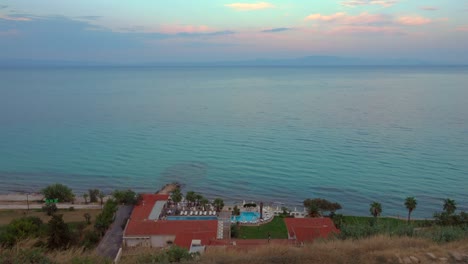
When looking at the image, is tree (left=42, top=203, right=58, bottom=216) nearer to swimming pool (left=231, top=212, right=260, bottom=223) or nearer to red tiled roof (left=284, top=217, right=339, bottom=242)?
swimming pool (left=231, top=212, right=260, bottom=223)

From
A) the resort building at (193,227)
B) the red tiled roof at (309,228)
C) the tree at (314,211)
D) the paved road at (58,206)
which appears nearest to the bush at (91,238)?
the resort building at (193,227)

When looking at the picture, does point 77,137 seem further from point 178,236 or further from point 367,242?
point 367,242

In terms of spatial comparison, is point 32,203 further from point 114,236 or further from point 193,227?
point 193,227

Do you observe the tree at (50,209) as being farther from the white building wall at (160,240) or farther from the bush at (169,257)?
the bush at (169,257)

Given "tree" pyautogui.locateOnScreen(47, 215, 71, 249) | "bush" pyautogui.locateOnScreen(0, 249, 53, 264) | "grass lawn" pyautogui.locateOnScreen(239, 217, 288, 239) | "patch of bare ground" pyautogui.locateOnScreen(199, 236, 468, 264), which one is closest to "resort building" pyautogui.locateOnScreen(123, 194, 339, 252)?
"grass lawn" pyautogui.locateOnScreen(239, 217, 288, 239)

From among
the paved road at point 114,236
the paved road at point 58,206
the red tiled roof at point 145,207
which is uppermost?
the red tiled roof at point 145,207
